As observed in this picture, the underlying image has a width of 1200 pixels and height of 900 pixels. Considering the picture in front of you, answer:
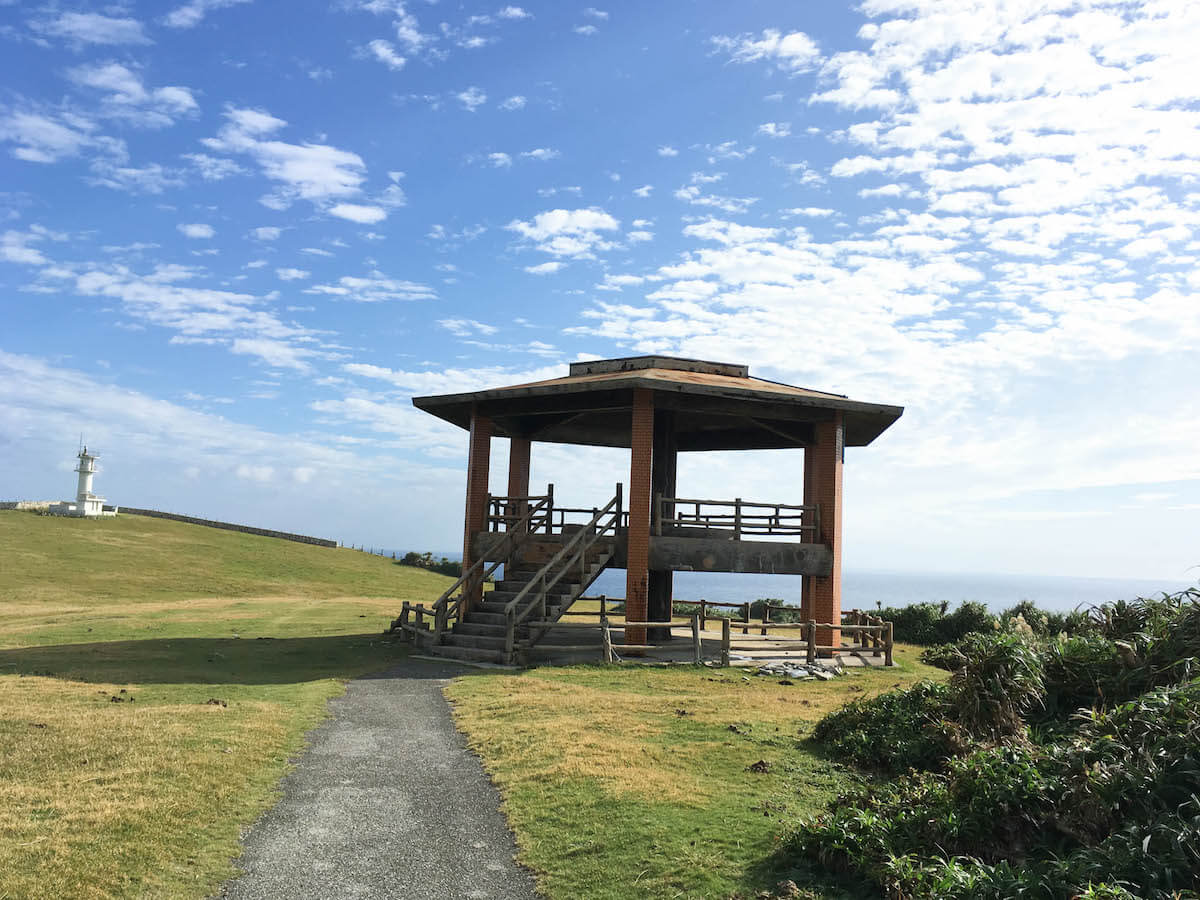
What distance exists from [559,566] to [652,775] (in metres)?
13.5

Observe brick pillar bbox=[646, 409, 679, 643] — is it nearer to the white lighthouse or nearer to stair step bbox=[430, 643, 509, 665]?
stair step bbox=[430, 643, 509, 665]

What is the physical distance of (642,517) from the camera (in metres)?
21.8

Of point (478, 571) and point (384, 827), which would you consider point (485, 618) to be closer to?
point (478, 571)

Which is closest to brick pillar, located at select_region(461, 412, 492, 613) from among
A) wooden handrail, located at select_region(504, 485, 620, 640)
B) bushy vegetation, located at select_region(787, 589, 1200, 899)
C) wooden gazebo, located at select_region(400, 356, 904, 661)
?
wooden gazebo, located at select_region(400, 356, 904, 661)

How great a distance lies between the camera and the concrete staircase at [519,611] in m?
20.3

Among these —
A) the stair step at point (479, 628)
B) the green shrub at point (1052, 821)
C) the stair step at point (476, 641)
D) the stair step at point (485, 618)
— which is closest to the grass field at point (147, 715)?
the stair step at point (476, 641)

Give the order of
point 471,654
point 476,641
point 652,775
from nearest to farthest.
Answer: point 652,775, point 471,654, point 476,641

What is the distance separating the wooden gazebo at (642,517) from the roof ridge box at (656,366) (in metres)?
0.05

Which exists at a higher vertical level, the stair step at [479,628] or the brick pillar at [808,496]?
the brick pillar at [808,496]

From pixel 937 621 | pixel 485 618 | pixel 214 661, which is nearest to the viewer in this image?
pixel 214 661

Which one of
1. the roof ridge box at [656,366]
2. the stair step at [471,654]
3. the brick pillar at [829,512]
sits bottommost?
the stair step at [471,654]

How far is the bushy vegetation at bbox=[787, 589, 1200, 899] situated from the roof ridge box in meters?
17.0

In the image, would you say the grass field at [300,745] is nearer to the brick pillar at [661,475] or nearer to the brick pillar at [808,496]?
the brick pillar at [808,496]

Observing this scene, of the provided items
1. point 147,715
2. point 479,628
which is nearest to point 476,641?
→ point 479,628
